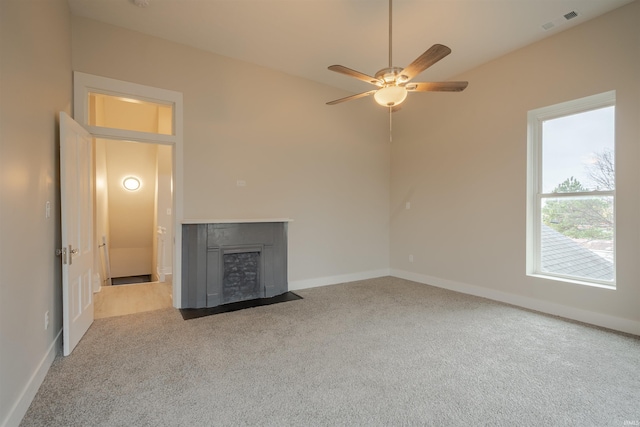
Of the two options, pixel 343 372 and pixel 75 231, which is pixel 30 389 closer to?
pixel 75 231

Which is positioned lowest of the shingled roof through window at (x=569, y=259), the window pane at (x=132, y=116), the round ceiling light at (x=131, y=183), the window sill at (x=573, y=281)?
the window sill at (x=573, y=281)

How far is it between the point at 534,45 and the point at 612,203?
2.07 meters

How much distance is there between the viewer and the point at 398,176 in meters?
5.62

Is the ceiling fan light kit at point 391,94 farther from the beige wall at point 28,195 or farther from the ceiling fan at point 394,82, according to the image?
the beige wall at point 28,195

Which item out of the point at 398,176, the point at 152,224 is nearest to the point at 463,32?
the point at 398,176

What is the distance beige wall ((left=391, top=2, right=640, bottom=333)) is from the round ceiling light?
539 cm

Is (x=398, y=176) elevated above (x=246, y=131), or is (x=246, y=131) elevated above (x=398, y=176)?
(x=246, y=131)

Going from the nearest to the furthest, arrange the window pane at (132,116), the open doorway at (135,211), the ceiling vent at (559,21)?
the ceiling vent at (559,21) → the window pane at (132,116) → the open doorway at (135,211)

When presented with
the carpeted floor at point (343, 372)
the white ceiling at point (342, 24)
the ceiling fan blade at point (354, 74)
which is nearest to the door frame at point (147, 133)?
the white ceiling at point (342, 24)

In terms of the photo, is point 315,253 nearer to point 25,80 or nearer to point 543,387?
point 543,387

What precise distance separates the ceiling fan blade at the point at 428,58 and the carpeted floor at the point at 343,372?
2318 mm

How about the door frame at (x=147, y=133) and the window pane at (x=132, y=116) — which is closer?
the door frame at (x=147, y=133)

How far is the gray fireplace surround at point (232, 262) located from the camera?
3.80 meters

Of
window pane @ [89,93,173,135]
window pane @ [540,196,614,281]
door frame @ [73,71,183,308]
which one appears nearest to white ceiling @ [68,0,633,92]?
door frame @ [73,71,183,308]
